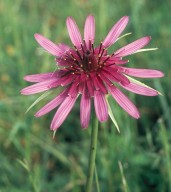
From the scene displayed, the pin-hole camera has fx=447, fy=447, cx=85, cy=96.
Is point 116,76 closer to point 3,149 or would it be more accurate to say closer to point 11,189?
point 11,189

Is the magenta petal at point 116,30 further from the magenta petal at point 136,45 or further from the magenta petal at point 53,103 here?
the magenta petal at point 53,103

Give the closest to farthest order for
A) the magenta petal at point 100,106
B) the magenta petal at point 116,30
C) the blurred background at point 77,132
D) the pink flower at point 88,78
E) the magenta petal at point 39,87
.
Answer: the magenta petal at point 100,106
the pink flower at point 88,78
the magenta petal at point 39,87
the magenta petal at point 116,30
the blurred background at point 77,132

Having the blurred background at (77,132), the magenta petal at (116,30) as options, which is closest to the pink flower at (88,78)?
the magenta petal at (116,30)

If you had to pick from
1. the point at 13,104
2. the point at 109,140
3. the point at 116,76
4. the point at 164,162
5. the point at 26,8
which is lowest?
the point at 164,162

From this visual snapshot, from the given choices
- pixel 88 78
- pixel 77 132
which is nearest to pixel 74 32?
pixel 88 78

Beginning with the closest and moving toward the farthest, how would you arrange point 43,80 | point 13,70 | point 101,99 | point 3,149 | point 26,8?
1. point 101,99
2. point 43,80
3. point 3,149
4. point 13,70
5. point 26,8

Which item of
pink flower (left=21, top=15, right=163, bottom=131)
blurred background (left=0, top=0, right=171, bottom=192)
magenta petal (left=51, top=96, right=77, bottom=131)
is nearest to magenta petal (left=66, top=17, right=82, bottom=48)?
pink flower (left=21, top=15, right=163, bottom=131)

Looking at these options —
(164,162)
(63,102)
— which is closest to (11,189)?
(164,162)

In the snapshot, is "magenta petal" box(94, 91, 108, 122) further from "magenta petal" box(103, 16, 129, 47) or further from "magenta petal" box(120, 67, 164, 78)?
"magenta petal" box(103, 16, 129, 47)
